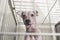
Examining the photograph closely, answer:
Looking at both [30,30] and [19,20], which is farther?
[19,20]

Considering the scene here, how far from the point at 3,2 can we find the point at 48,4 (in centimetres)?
59

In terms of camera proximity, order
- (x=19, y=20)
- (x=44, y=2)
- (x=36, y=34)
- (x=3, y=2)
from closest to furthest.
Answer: (x=36, y=34) < (x=3, y=2) < (x=44, y=2) < (x=19, y=20)

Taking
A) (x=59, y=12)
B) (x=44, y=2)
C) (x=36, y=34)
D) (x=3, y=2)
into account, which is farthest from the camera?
(x=59, y=12)

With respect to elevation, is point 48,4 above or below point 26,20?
above

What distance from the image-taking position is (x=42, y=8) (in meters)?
1.52

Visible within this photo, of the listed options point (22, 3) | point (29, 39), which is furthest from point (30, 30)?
point (22, 3)

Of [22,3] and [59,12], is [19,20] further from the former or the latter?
[59,12]

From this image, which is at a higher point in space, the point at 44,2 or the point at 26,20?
the point at 44,2

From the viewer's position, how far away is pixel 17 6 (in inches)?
59.5

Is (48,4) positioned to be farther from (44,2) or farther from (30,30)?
(30,30)

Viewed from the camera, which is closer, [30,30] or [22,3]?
[30,30]

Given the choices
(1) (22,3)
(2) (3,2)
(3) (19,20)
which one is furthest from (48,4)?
(2) (3,2)

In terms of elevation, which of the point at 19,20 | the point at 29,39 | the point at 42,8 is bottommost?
the point at 29,39

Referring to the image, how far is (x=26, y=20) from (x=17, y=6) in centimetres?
51
